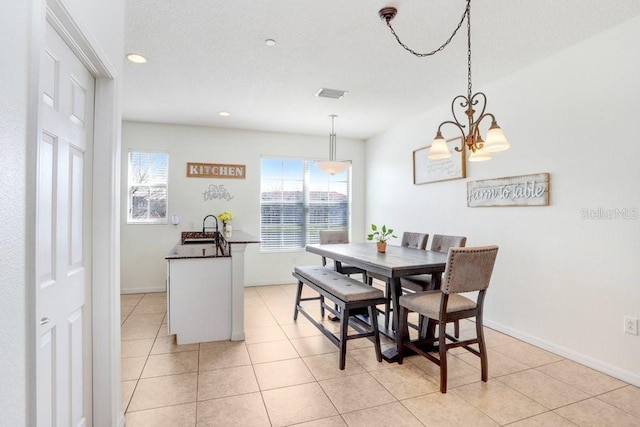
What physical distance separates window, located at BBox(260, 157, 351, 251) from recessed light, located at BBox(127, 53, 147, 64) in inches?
110

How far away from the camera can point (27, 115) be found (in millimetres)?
987

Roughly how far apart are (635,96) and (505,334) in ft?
7.69

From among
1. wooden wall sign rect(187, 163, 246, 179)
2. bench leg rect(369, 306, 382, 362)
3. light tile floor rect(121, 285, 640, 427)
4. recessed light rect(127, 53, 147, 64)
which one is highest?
recessed light rect(127, 53, 147, 64)

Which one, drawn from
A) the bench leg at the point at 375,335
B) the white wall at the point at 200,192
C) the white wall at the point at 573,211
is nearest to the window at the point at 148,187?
the white wall at the point at 200,192

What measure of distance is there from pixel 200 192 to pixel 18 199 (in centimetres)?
457

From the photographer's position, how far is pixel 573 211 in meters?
2.90

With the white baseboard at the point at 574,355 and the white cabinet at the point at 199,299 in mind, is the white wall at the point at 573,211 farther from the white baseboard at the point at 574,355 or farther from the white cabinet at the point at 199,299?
the white cabinet at the point at 199,299

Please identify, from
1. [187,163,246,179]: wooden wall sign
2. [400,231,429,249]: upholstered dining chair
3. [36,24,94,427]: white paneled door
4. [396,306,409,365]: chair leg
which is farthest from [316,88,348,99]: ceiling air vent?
[36,24,94,427]: white paneled door

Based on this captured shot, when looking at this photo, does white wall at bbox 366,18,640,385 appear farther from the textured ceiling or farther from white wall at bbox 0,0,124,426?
white wall at bbox 0,0,124,426

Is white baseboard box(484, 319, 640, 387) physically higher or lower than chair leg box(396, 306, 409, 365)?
lower

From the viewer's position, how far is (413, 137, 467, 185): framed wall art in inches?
162

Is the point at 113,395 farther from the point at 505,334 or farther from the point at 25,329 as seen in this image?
the point at 505,334

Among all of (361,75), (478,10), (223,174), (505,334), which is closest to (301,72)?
(361,75)

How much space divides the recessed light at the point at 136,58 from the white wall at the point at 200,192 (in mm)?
2271
